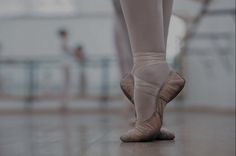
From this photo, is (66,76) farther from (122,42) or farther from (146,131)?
(146,131)

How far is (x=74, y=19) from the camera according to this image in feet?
38.8

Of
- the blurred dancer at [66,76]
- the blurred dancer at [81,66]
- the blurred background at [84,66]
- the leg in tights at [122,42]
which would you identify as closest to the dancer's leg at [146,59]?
the blurred background at [84,66]

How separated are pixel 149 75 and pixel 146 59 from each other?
0.11 ft

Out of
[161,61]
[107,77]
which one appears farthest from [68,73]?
[161,61]

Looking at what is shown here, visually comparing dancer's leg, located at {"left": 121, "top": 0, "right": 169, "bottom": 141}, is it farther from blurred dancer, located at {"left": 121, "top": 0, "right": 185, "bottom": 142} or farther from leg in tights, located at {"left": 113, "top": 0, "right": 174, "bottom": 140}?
leg in tights, located at {"left": 113, "top": 0, "right": 174, "bottom": 140}

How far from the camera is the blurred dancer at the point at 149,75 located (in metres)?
0.95

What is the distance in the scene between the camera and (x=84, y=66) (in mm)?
7656

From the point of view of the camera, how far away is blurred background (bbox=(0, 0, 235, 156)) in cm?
211

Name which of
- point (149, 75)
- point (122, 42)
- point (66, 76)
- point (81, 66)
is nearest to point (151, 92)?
Answer: point (149, 75)

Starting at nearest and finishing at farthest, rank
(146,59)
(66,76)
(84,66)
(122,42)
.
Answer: (146,59), (122,42), (66,76), (84,66)

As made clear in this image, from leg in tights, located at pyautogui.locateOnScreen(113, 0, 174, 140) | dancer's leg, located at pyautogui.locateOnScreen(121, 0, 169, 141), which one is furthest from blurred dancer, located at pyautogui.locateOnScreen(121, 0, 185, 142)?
leg in tights, located at pyautogui.locateOnScreen(113, 0, 174, 140)

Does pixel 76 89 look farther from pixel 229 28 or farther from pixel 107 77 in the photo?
pixel 229 28

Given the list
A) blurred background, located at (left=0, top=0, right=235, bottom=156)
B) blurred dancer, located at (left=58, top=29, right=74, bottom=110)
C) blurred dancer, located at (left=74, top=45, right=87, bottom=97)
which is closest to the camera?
blurred background, located at (left=0, top=0, right=235, bottom=156)

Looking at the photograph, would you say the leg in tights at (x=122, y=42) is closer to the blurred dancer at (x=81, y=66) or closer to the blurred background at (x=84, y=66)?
the blurred background at (x=84, y=66)
